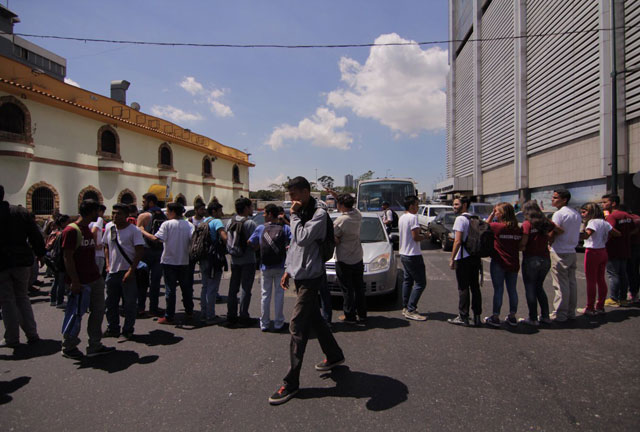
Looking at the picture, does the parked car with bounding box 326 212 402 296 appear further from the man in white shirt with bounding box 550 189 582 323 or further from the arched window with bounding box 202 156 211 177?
the arched window with bounding box 202 156 211 177

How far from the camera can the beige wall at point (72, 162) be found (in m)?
14.6

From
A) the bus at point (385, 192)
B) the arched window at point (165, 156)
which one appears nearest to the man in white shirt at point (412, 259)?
the bus at point (385, 192)

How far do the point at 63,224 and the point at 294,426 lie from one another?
234 inches

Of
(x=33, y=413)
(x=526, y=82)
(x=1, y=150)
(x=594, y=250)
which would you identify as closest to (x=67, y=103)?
(x=1, y=150)

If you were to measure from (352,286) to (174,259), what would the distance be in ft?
8.76

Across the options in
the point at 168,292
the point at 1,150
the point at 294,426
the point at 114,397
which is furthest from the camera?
the point at 1,150

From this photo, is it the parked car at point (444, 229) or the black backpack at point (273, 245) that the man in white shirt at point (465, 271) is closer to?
the black backpack at point (273, 245)

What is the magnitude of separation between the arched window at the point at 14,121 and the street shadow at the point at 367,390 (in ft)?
56.6

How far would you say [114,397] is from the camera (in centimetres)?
312

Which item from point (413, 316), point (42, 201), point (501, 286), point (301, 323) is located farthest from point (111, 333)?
point (42, 201)

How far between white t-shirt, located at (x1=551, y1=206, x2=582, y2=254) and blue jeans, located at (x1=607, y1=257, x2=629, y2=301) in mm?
1283

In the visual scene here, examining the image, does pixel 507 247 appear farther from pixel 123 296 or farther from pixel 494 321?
pixel 123 296

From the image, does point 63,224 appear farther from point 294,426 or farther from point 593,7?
point 593,7

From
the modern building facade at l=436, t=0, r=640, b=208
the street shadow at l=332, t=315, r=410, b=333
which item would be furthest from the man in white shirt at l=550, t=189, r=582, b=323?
the modern building facade at l=436, t=0, r=640, b=208
